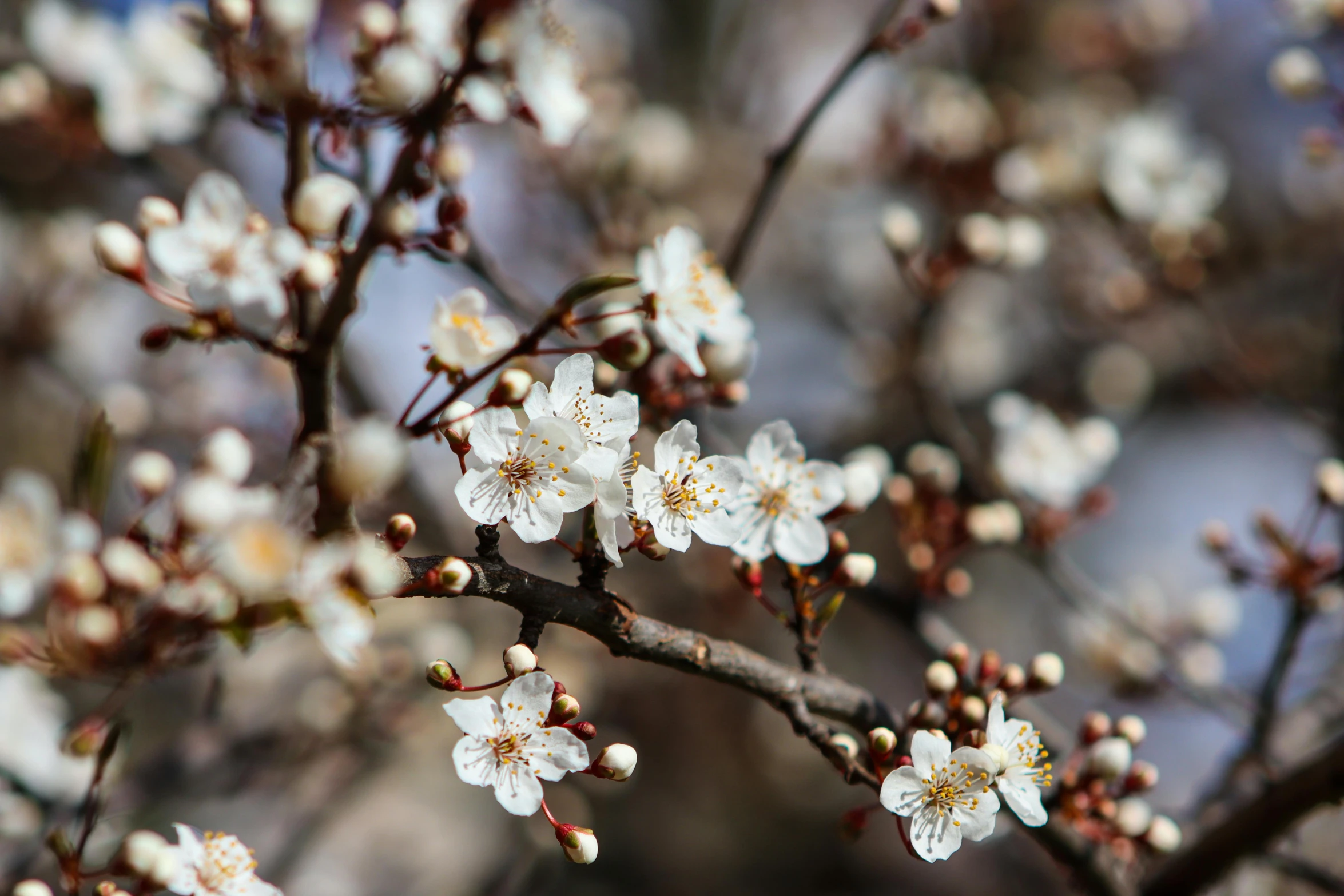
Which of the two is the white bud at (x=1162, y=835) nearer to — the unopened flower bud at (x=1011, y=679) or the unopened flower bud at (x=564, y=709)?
the unopened flower bud at (x=1011, y=679)

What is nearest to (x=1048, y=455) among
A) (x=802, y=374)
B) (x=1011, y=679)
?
(x=1011, y=679)

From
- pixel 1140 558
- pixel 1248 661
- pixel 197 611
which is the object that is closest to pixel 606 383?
pixel 197 611

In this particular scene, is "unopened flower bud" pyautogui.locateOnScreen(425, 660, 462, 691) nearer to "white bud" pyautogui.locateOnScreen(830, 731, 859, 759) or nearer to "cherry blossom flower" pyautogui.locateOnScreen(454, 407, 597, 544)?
"cherry blossom flower" pyautogui.locateOnScreen(454, 407, 597, 544)

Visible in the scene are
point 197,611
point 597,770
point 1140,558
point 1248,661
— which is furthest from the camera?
point 1140,558

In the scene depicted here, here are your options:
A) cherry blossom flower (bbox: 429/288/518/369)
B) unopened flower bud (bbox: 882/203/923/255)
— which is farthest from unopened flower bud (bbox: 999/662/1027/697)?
unopened flower bud (bbox: 882/203/923/255)

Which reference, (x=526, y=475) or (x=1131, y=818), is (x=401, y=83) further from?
(x=1131, y=818)

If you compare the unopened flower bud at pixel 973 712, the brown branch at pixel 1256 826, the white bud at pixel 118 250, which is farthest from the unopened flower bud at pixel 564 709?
the brown branch at pixel 1256 826

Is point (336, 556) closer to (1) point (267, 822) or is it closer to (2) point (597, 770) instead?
(2) point (597, 770)
